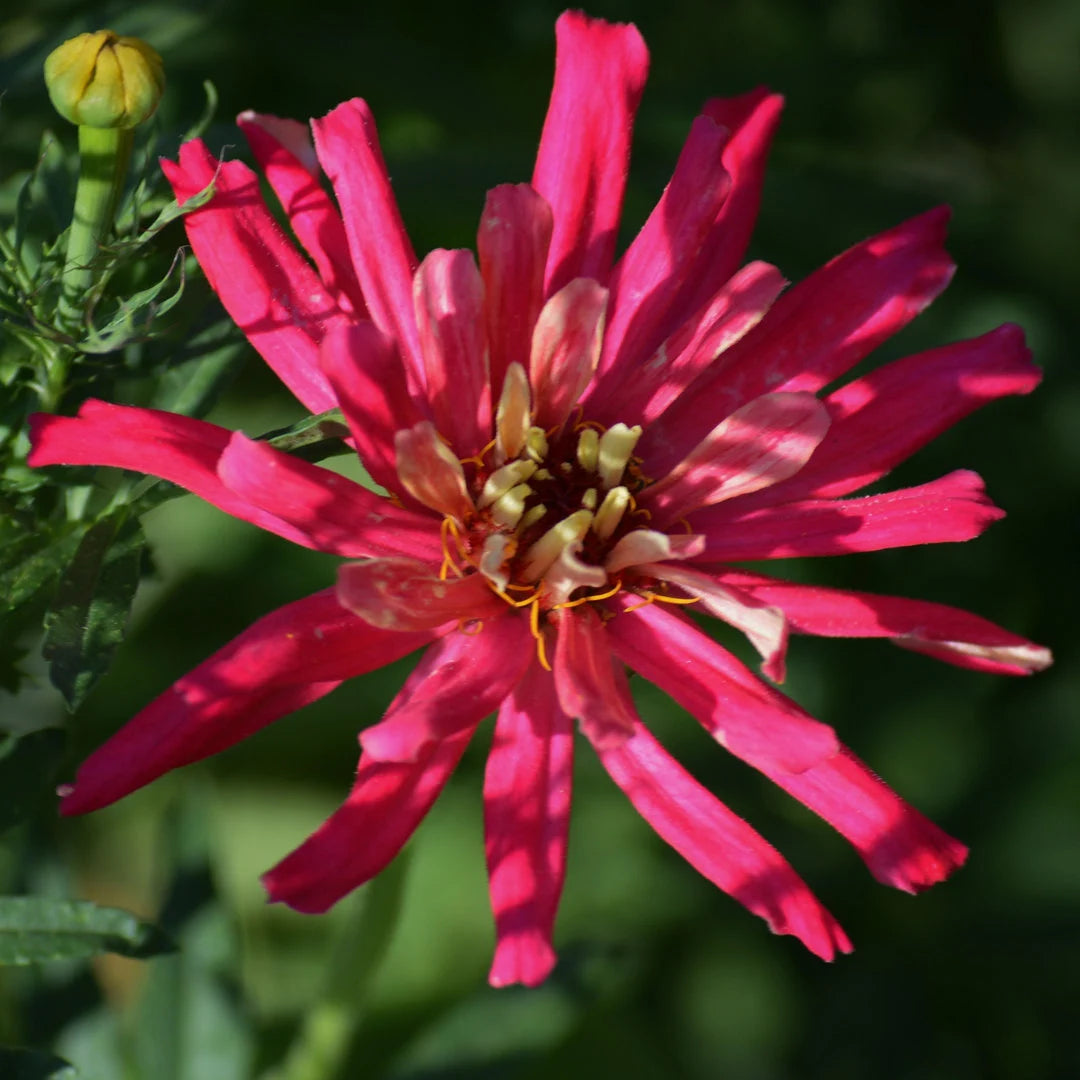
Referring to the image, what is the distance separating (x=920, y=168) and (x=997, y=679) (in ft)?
4.34

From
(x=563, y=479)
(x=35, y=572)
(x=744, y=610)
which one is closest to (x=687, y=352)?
(x=563, y=479)

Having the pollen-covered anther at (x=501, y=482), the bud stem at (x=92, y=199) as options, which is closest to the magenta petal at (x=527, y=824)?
the pollen-covered anther at (x=501, y=482)

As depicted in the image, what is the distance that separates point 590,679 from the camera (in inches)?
61.7

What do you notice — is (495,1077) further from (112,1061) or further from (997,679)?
(997,679)

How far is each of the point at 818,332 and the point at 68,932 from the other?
1.21 meters

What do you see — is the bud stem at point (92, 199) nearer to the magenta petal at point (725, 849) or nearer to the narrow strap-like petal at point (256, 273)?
the narrow strap-like petal at point (256, 273)

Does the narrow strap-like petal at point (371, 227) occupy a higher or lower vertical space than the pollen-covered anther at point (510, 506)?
higher

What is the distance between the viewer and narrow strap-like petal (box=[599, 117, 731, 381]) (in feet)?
5.82

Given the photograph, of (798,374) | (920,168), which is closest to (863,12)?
(920,168)

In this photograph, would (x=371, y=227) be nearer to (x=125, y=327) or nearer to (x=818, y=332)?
(x=125, y=327)

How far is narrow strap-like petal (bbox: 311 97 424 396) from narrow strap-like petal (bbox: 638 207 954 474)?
0.38 m

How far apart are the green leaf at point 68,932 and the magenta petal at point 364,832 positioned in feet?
0.91

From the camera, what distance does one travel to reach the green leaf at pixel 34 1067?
5.51ft

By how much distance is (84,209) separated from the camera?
1.55 m
